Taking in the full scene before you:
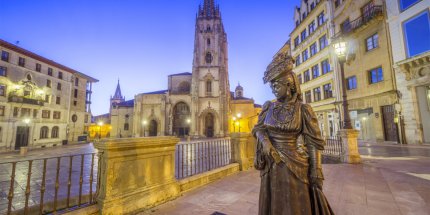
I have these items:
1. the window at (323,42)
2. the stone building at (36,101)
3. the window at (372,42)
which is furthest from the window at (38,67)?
the window at (372,42)

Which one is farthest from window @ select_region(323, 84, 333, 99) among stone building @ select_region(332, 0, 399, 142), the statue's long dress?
the statue's long dress

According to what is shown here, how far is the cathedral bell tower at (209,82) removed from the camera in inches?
1521

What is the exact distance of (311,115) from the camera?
77.4 inches

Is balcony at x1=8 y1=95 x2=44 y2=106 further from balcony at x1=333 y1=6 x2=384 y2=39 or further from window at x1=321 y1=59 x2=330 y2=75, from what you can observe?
window at x1=321 y1=59 x2=330 y2=75

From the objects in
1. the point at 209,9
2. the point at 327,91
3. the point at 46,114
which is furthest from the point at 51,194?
the point at 209,9

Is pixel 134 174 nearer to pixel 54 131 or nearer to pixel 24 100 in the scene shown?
pixel 24 100

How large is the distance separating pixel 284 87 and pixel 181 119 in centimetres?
4051

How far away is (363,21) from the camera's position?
53.8 feet

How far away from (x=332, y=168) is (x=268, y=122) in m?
6.03

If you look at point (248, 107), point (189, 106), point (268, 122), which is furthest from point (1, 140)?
point (248, 107)

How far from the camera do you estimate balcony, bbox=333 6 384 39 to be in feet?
49.8

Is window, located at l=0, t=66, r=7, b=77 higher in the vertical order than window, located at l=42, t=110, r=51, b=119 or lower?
higher

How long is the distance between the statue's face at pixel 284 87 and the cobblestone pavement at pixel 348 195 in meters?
2.32

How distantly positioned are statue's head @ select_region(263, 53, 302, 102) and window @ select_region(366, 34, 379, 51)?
768 inches
